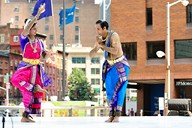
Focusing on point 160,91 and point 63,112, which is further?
point 160,91

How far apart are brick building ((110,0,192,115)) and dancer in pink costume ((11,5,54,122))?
3665 cm

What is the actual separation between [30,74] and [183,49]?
37925 millimetres

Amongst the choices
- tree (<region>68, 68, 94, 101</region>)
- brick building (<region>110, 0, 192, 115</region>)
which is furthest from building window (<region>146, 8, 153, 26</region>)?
tree (<region>68, 68, 94, 101</region>)

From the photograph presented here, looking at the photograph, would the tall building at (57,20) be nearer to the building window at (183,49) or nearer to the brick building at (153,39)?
the brick building at (153,39)

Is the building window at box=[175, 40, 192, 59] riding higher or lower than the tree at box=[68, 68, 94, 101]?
higher

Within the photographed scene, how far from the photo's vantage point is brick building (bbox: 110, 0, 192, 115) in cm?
4619

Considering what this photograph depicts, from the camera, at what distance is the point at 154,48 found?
48.0 m

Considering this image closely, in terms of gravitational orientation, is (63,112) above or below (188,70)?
below

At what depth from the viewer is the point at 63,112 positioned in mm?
19703

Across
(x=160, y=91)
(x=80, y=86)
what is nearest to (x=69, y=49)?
(x=80, y=86)

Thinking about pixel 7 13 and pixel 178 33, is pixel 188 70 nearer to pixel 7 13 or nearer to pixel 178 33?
pixel 178 33

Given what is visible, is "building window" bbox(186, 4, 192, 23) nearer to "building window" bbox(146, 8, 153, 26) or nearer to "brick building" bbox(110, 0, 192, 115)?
"brick building" bbox(110, 0, 192, 115)

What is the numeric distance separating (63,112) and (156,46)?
96.1 ft

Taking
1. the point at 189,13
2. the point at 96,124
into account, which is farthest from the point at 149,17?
the point at 96,124
